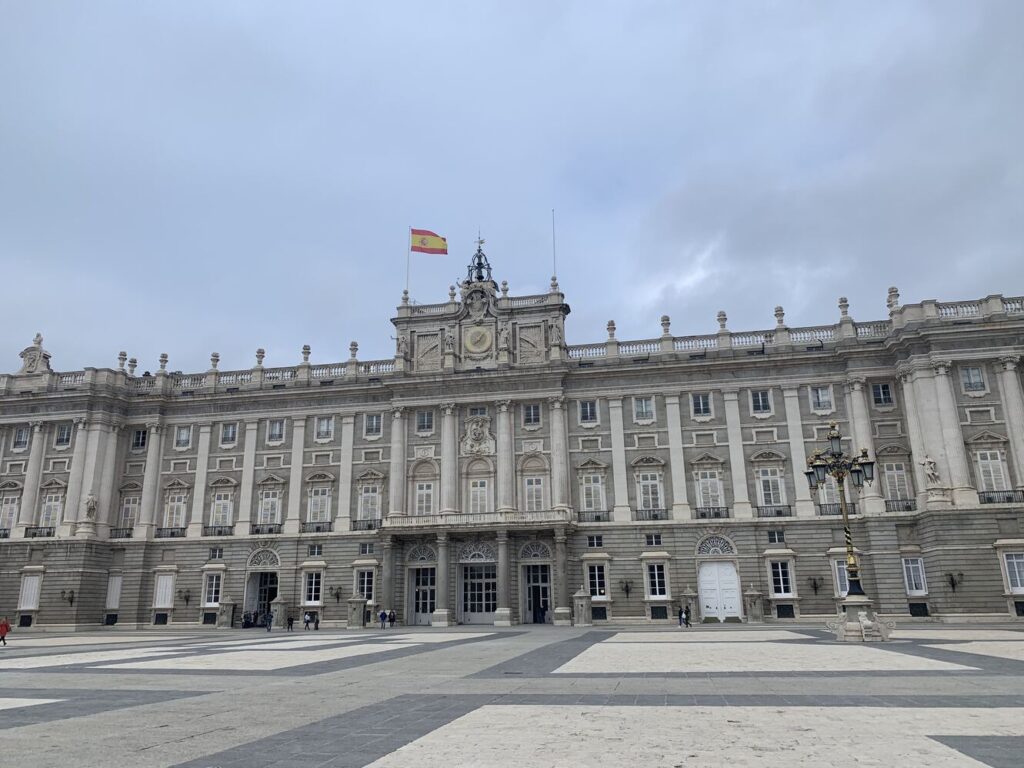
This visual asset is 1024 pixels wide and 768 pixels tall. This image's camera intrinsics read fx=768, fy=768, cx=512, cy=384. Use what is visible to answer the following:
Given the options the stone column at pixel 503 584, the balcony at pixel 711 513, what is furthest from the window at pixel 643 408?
the stone column at pixel 503 584

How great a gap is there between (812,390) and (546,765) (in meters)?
42.8

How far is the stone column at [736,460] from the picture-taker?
147ft

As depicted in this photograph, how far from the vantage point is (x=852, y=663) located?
1625cm

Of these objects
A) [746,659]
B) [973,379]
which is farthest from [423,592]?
[973,379]

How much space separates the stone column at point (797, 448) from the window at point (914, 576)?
17.8 ft

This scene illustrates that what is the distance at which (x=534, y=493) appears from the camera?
4741 centimetres

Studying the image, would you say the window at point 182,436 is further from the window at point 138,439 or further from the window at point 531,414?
the window at point 531,414

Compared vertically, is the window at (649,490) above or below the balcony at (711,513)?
above

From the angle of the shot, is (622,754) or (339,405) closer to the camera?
(622,754)

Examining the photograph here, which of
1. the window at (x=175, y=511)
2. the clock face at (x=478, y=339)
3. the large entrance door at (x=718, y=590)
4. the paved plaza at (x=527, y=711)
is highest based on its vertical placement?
the clock face at (x=478, y=339)

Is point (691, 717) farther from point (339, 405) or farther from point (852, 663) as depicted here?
point (339, 405)

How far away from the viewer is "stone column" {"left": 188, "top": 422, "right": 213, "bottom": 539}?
50938mm

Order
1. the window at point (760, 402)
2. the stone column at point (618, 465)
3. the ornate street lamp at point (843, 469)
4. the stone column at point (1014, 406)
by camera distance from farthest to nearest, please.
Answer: the window at point (760, 402)
the stone column at point (618, 465)
the stone column at point (1014, 406)
the ornate street lamp at point (843, 469)

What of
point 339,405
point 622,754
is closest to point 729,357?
point 339,405
